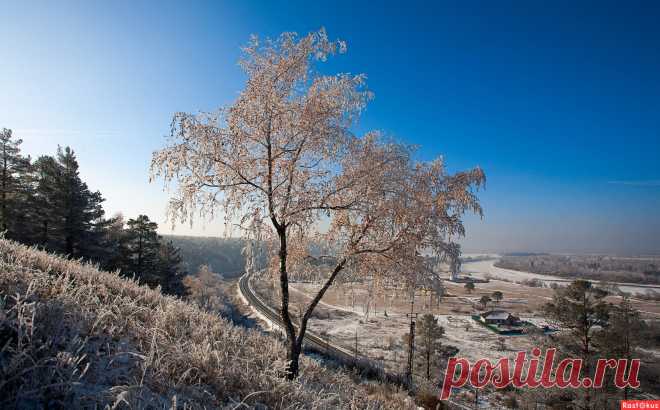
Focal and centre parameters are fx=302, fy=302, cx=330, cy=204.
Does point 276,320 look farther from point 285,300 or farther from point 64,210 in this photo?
point 285,300

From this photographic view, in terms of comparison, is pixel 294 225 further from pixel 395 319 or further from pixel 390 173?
pixel 395 319

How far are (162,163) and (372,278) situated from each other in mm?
6225

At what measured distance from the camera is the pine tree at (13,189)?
22.0 meters

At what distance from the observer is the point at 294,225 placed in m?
7.64

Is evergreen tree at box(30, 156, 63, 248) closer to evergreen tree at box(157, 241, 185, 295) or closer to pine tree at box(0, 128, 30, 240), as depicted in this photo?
pine tree at box(0, 128, 30, 240)

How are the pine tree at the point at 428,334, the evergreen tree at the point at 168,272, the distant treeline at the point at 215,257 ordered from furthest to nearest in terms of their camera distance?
the distant treeline at the point at 215,257
the pine tree at the point at 428,334
the evergreen tree at the point at 168,272

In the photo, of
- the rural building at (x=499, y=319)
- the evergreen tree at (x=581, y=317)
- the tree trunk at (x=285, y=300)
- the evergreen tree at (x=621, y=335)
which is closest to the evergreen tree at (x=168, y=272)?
the tree trunk at (x=285, y=300)

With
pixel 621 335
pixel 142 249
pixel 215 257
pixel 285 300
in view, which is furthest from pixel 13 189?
pixel 215 257

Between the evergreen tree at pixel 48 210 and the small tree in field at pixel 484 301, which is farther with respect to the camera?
the small tree in field at pixel 484 301

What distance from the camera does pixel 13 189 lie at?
23.4 m

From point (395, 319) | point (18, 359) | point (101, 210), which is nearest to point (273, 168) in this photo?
point (18, 359)

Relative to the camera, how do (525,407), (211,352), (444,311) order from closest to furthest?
(211,352)
(525,407)
(444,311)

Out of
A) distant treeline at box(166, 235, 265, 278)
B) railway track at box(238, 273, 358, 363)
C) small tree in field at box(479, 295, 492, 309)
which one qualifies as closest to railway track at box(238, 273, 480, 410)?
railway track at box(238, 273, 358, 363)

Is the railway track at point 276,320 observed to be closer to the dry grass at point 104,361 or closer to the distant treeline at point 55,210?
the distant treeline at point 55,210
